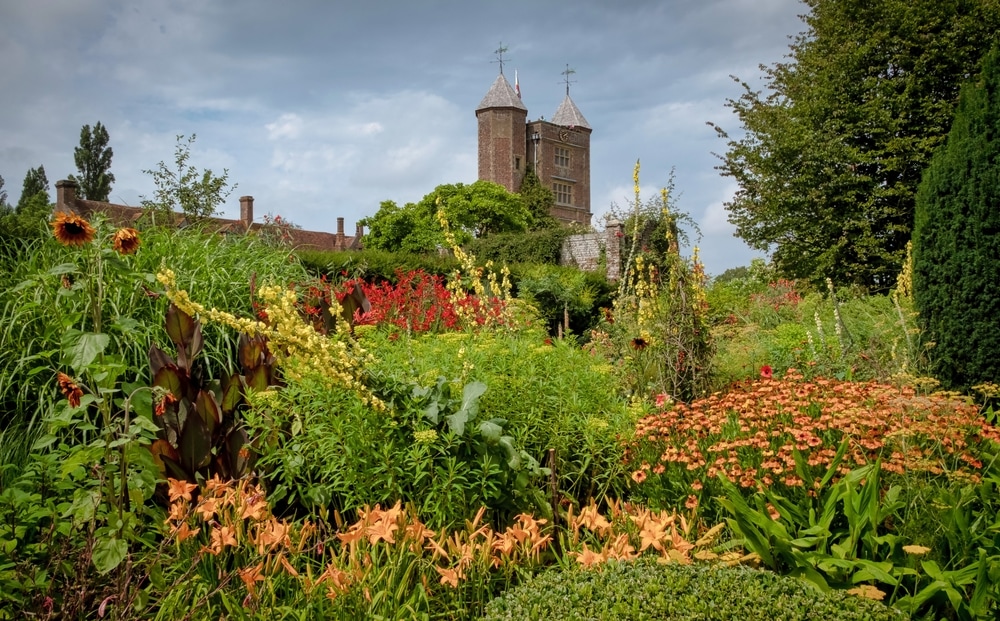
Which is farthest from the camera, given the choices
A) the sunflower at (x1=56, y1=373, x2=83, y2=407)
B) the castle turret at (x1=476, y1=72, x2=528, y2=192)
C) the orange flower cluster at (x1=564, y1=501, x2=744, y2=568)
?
the castle turret at (x1=476, y1=72, x2=528, y2=192)

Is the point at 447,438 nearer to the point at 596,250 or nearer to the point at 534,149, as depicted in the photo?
the point at 596,250

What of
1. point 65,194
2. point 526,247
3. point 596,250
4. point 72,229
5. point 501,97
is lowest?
point 72,229

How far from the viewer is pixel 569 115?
5138 centimetres

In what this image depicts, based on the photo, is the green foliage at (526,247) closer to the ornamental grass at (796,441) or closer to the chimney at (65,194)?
the chimney at (65,194)

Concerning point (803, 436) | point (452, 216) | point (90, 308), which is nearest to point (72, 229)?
point (90, 308)

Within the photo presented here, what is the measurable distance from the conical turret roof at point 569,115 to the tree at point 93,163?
2720 cm

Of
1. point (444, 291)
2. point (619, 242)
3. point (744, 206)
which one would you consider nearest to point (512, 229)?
point (619, 242)

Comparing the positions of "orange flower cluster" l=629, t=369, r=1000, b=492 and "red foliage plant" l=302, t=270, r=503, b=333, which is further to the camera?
"red foliage plant" l=302, t=270, r=503, b=333

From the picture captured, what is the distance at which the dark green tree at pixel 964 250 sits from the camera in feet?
19.1

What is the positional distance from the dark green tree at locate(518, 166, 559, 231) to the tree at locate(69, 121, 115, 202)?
21562mm

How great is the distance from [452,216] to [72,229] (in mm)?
32859

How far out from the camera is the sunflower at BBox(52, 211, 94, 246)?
9.33 ft

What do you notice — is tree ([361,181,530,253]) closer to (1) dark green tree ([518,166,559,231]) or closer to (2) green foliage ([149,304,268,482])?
(1) dark green tree ([518,166,559,231])

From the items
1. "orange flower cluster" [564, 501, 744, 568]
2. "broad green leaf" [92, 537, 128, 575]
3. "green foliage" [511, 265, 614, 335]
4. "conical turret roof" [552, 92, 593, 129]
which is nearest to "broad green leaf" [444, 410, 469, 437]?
"orange flower cluster" [564, 501, 744, 568]
